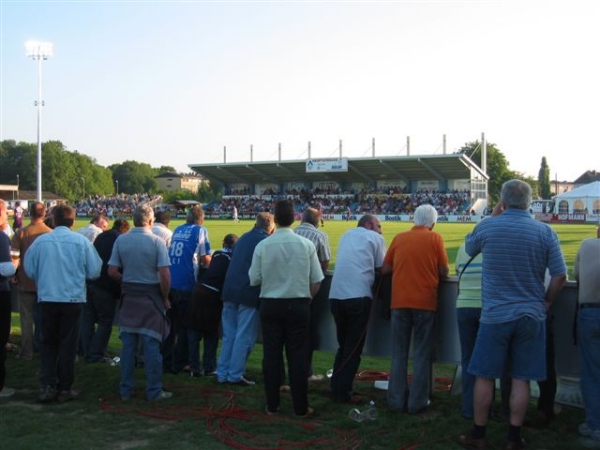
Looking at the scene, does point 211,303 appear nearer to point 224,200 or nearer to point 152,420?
point 152,420

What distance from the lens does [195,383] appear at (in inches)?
289

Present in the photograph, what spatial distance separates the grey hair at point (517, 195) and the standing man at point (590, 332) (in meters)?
0.76

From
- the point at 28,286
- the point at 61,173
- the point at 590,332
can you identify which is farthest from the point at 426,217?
the point at 61,173

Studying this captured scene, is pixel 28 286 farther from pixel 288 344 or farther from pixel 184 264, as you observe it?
pixel 288 344

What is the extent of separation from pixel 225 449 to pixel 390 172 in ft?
228

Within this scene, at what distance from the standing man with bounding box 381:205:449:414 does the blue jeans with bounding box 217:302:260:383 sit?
1.67 m

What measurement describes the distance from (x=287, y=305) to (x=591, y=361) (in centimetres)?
259

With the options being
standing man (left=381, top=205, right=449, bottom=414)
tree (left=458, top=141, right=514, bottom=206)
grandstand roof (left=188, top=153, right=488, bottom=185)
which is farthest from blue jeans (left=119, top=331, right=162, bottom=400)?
tree (left=458, top=141, right=514, bottom=206)

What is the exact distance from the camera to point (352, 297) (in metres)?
6.51

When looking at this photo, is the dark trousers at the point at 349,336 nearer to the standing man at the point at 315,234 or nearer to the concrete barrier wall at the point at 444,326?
the concrete barrier wall at the point at 444,326

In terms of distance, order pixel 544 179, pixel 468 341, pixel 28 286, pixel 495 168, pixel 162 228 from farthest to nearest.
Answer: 1. pixel 544 179
2. pixel 495 168
3. pixel 28 286
4. pixel 162 228
5. pixel 468 341

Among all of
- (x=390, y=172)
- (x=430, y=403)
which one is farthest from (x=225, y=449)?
(x=390, y=172)

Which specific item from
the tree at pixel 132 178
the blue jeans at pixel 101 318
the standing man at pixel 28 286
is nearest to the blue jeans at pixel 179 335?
the blue jeans at pixel 101 318

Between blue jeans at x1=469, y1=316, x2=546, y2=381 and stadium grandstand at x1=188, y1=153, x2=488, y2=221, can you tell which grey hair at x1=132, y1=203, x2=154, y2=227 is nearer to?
blue jeans at x1=469, y1=316, x2=546, y2=381
